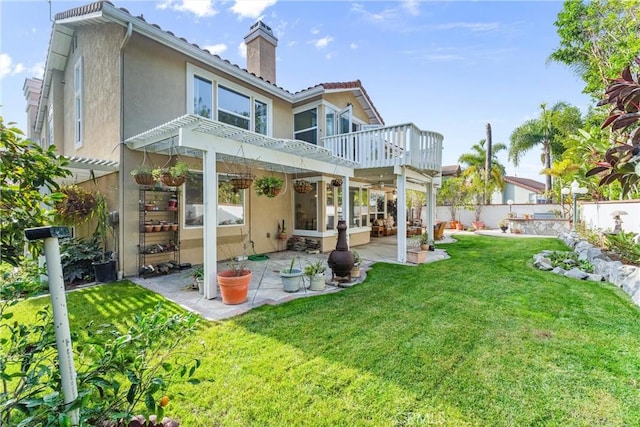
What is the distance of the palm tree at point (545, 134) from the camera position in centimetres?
1894

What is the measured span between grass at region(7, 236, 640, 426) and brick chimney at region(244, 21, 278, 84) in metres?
8.75

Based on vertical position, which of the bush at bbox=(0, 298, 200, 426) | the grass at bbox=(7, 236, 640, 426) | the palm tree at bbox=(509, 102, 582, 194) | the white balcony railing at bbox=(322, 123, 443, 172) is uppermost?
the palm tree at bbox=(509, 102, 582, 194)

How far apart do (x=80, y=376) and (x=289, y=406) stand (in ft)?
5.61

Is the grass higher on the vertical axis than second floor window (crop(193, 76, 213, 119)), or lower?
lower

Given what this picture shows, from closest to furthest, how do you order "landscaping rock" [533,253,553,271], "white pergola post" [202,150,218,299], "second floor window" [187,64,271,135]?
1. "white pergola post" [202,150,218,299]
2. "landscaping rock" [533,253,553,271]
3. "second floor window" [187,64,271,135]

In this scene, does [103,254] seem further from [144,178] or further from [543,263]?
[543,263]

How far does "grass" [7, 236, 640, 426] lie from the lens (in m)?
2.46

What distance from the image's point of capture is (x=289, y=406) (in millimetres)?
2523

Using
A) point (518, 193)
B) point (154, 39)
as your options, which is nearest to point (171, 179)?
point (154, 39)

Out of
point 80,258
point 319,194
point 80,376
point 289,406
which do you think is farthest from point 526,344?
point 80,258

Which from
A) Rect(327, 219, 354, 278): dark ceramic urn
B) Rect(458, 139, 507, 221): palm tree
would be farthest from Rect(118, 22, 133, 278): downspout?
Rect(458, 139, 507, 221): palm tree

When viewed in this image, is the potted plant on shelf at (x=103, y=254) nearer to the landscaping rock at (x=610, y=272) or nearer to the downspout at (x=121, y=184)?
the downspout at (x=121, y=184)

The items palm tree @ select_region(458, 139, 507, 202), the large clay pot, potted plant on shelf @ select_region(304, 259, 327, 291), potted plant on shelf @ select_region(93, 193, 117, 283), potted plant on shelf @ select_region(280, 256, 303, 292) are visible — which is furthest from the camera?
palm tree @ select_region(458, 139, 507, 202)

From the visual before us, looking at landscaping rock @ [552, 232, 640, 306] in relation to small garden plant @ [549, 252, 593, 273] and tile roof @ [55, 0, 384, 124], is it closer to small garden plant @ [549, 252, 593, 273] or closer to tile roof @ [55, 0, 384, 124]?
small garden plant @ [549, 252, 593, 273]
